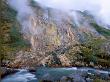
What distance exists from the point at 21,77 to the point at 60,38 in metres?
0.82

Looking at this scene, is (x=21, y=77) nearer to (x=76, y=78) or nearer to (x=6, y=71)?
(x=6, y=71)

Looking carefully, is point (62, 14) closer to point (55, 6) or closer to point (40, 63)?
point (55, 6)

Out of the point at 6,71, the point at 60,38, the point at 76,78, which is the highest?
the point at 60,38

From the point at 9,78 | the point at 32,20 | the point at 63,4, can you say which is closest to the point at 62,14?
the point at 63,4

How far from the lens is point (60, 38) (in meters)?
4.44

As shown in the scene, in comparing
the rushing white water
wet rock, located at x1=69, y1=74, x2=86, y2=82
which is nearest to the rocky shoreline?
the rushing white water

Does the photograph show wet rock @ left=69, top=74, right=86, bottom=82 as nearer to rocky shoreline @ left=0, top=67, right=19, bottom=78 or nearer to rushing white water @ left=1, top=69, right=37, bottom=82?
rushing white water @ left=1, top=69, right=37, bottom=82

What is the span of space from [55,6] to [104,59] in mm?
1107

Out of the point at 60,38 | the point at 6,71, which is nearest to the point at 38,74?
the point at 6,71

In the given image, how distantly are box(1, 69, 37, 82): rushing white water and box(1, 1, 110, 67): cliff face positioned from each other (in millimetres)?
115

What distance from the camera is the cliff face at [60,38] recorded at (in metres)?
4.33

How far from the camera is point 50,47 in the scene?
4391mm

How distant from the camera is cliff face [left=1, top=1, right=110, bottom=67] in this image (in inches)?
170

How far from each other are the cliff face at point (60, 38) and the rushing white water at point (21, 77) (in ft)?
0.38
